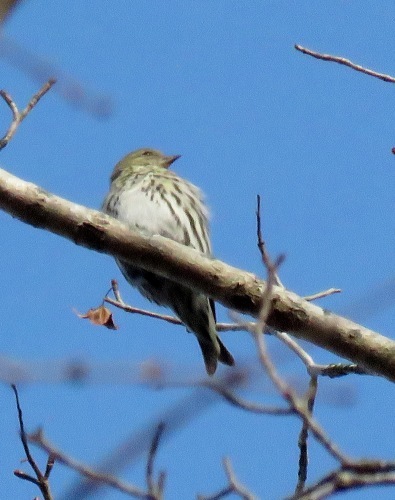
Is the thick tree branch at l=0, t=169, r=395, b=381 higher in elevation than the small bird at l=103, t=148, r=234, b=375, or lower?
lower

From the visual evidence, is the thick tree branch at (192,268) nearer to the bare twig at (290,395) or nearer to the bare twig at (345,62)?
the bare twig at (345,62)

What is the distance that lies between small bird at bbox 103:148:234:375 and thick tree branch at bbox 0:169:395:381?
4.05 ft

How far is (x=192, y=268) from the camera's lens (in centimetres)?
406

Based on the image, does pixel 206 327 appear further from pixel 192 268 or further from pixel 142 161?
pixel 142 161

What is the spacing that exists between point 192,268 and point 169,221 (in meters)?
2.38

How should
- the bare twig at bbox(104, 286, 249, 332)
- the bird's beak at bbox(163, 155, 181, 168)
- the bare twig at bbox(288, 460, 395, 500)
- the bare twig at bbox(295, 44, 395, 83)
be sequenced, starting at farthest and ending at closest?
1. the bird's beak at bbox(163, 155, 181, 168)
2. the bare twig at bbox(104, 286, 249, 332)
3. the bare twig at bbox(295, 44, 395, 83)
4. the bare twig at bbox(288, 460, 395, 500)

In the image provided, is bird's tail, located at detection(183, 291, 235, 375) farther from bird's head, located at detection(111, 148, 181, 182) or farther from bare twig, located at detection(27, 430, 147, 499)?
bare twig, located at detection(27, 430, 147, 499)

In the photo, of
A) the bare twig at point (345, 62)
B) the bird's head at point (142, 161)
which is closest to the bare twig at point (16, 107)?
the bare twig at point (345, 62)

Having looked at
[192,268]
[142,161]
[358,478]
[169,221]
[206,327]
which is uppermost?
[142,161]

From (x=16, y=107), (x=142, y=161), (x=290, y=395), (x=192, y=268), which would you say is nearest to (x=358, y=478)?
(x=290, y=395)

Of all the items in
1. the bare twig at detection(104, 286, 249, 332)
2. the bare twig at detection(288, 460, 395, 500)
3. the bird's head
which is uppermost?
the bird's head

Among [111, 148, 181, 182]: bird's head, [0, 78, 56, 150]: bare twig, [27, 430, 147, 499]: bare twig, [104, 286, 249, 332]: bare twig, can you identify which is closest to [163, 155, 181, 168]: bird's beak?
[111, 148, 181, 182]: bird's head

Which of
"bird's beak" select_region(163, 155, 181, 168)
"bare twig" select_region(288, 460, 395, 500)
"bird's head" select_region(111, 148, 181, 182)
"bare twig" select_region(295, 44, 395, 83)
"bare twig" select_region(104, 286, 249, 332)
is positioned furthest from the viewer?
"bird's beak" select_region(163, 155, 181, 168)

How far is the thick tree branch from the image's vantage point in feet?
12.9
